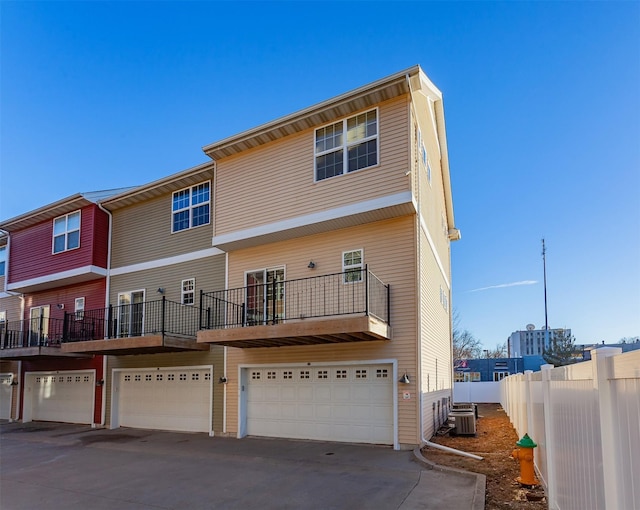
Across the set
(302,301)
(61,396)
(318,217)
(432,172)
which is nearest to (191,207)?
(318,217)

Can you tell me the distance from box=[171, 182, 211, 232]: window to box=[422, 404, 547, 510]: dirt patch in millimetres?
9969

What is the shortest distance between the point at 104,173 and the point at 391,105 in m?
21.0

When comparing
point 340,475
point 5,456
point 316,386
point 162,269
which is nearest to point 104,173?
point 162,269

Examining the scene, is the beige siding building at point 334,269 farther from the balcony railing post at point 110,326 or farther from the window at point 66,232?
the window at point 66,232

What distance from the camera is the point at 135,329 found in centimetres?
1684

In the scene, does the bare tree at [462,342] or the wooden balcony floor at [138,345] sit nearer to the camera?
the wooden balcony floor at [138,345]

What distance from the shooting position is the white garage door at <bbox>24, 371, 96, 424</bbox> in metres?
18.1

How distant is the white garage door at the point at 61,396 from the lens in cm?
1815

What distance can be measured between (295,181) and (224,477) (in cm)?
769

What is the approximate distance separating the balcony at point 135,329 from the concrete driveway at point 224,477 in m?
2.81

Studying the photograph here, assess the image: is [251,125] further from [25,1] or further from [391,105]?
[25,1]

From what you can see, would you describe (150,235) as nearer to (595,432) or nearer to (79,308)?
(79,308)

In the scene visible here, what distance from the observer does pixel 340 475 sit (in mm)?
9055

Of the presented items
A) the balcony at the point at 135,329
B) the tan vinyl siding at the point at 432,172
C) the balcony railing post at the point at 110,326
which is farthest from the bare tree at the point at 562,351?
the balcony railing post at the point at 110,326
